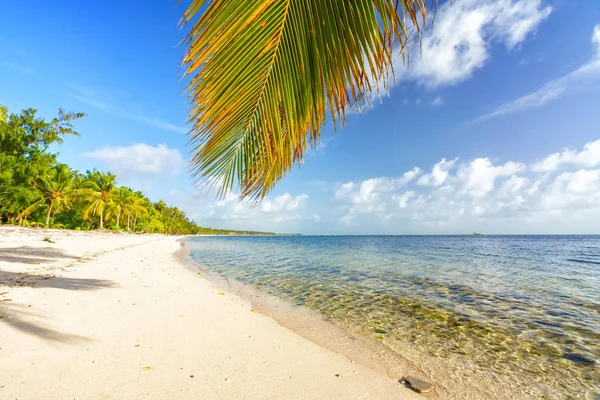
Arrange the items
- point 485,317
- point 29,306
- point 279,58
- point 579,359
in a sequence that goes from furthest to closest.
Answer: point 485,317
point 29,306
point 579,359
point 279,58

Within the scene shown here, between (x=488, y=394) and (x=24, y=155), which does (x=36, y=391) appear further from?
(x=24, y=155)

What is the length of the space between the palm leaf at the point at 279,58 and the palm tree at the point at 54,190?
42147 millimetres

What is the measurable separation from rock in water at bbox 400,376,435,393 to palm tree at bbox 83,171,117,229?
154 feet

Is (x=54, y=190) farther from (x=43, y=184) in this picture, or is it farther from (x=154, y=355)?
(x=154, y=355)

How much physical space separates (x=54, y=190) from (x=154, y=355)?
41.7m

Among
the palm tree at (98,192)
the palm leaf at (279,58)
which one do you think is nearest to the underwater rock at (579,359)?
the palm leaf at (279,58)

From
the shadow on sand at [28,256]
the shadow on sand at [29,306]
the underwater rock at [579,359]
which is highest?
the shadow on sand at [28,256]

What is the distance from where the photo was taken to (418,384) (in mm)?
3430

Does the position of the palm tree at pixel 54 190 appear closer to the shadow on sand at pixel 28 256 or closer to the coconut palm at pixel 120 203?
the coconut palm at pixel 120 203

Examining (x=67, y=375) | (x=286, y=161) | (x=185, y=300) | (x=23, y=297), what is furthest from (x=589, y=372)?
(x=23, y=297)

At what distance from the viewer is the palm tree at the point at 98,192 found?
135 ft

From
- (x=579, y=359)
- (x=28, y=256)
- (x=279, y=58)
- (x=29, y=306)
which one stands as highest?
(x=279, y=58)

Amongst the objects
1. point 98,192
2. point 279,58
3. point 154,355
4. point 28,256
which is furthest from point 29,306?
point 98,192

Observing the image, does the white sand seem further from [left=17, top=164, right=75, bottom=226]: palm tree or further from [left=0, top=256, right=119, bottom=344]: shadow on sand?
[left=17, top=164, right=75, bottom=226]: palm tree
